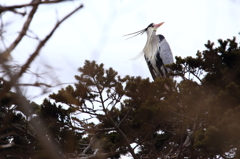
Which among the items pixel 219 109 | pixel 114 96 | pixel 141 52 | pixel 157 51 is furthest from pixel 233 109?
pixel 141 52

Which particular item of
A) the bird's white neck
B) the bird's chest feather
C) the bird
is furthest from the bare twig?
the bird's white neck

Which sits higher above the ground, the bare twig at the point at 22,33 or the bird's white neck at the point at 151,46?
the bird's white neck at the point at 151,46

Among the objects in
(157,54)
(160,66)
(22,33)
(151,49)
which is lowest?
(22,33)

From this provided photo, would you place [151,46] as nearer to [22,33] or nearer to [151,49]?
[151,49]

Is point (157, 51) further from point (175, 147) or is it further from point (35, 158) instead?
point (35, 158)

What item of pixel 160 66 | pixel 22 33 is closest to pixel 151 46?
pixel 160 66

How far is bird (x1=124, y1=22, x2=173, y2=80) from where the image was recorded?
7.95m

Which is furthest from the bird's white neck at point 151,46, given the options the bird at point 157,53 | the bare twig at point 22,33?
the bare twig at point 22,33

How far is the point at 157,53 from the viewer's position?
8109 mm

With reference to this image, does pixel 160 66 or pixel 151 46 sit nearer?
pixel 160 66

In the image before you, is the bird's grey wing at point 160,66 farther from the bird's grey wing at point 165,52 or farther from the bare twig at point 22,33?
the bare twig at point 22,33

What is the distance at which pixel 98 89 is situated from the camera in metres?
4.71

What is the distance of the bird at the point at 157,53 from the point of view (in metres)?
7.95

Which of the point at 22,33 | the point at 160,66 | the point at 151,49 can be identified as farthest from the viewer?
the point at 151,49
